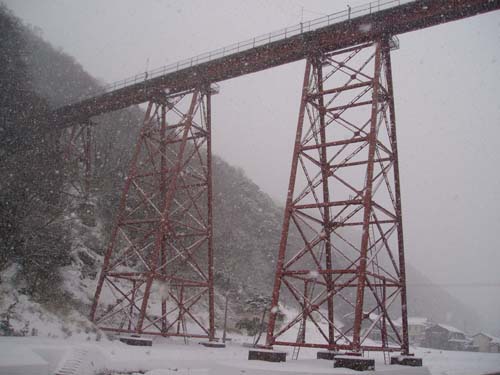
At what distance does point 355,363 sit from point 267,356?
67.2 inches

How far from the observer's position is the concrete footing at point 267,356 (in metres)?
8.10

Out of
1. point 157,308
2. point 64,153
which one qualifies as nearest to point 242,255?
point 157,308

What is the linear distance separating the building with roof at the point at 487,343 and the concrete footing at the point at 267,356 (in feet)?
130

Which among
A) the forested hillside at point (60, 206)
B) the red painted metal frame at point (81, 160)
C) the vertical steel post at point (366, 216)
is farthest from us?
the red painted metal frame at point (81, 160)

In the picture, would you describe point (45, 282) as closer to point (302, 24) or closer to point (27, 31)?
point (302, 24)

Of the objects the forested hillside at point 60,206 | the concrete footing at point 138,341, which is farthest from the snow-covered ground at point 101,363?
the forested hillside at point 60,206

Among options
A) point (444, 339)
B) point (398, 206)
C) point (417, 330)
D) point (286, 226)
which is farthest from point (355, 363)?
point (417, 330)

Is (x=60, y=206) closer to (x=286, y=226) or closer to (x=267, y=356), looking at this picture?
(x=286, y=226)

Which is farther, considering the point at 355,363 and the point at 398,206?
the point at 398,206

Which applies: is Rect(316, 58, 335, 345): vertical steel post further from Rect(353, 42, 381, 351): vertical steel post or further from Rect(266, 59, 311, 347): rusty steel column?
Rect(353, 42, 381, 351): vertical steel post

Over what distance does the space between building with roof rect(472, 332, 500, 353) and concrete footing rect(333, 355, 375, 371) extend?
39245 millimetres

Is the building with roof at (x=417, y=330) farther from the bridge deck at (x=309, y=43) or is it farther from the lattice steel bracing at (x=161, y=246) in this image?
the bridge deck at (x=309, y=43)

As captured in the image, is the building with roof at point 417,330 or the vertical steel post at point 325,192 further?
the building with roof at point 417,330

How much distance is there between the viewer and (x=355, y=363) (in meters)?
7.49
